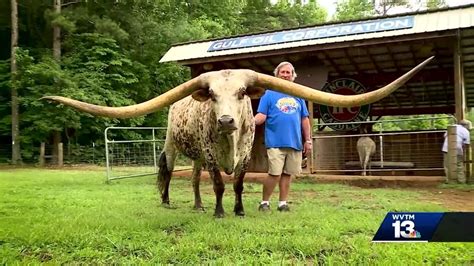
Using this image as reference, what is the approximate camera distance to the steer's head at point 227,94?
14.5ft

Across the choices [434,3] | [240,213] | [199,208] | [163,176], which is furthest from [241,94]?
[434,3]

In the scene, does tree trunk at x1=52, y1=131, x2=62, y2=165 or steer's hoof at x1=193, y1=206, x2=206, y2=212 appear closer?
steer's hoof at x1=193, y1=206, x2=206, y2=212

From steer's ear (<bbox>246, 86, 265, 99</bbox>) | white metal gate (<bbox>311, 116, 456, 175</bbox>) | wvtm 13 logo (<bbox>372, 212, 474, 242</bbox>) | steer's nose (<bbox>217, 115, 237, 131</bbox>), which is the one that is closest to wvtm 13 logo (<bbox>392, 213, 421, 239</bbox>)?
wvtm 13 logo (<bbox>372, 212, 474, 242</bbox>)

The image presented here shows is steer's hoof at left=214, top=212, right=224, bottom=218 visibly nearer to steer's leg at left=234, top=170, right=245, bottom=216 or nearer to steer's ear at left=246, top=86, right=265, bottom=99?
steer's leg at left=234, top=170, right=245, bottom=216

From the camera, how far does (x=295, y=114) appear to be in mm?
5969

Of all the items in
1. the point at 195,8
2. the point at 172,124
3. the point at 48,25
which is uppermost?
the point at 195,8

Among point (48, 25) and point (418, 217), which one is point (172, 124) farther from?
point (48, 25)

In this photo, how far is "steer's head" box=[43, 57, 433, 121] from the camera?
157 inches

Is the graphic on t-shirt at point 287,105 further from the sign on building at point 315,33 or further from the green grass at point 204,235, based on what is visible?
the sign on building at point 315,33

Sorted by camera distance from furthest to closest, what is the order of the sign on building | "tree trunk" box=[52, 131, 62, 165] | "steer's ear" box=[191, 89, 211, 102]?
"tree trunk" box=[52, 131, 62, 165] < the sign on building < "steer's ear" box=[191, 89, 211, 102]

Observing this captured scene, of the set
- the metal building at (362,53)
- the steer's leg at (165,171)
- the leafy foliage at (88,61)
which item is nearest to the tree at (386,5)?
the leafy foliage at (88,61)

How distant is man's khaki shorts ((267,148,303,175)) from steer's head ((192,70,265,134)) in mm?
1135

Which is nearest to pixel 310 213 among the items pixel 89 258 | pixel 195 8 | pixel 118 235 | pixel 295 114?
pixel 295 114

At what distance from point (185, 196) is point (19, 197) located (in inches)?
108
